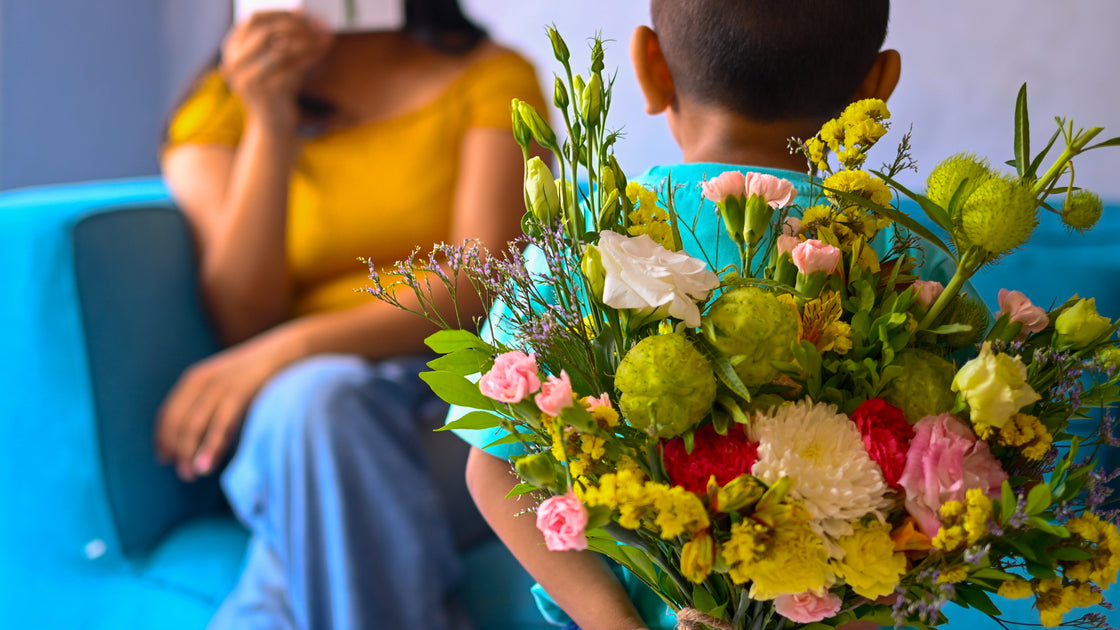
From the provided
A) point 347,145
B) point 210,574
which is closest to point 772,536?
point 210,574

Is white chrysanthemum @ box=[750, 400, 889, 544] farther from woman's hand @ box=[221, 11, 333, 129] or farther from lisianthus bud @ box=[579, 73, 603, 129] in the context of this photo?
woman's hand @ box=[221, 11, 333, 129]

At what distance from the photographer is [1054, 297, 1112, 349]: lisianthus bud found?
417 mm

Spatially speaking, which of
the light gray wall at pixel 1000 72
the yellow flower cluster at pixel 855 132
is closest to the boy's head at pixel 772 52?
the yellow flower cluster at pixel 855 132

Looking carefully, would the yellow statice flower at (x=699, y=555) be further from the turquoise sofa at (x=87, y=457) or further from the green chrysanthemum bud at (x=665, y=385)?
the turquoise sofa at (x=87, y=457)

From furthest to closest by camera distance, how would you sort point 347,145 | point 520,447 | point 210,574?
point 347,145
point 210,574
point 520,447

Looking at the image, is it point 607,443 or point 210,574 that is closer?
point 607,443

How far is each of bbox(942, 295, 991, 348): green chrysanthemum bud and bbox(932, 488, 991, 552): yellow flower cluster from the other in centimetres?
9

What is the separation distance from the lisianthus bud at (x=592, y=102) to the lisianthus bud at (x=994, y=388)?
7.7 inches

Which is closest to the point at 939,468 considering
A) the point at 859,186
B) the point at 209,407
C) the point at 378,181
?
the point at 859,186

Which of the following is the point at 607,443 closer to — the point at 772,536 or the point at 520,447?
the point at 772,536

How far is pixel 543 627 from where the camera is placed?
112 centimetres

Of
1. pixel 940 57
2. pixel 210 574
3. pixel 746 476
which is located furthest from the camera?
pixel 940 57

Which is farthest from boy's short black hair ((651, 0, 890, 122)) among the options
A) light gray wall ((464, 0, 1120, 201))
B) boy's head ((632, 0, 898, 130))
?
light gray wall ((464, 0, 1120, 201))

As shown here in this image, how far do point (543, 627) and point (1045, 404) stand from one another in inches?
31.2
